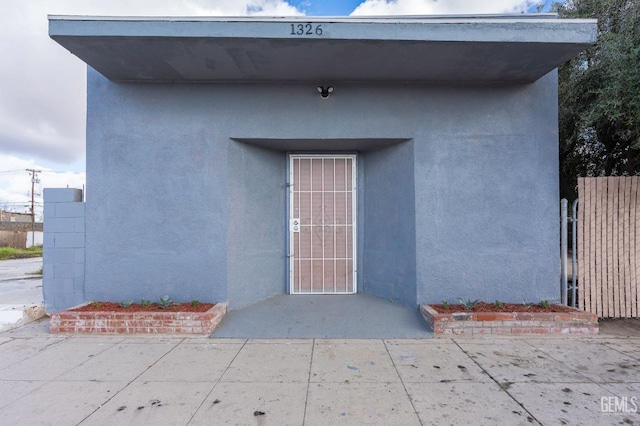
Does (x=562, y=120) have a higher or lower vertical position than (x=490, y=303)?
higher

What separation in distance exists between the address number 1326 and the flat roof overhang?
11 mm

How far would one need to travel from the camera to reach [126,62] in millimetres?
4641

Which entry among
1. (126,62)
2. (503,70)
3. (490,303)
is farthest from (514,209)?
(126,62)

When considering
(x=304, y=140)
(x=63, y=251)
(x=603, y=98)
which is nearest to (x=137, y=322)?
(x=63, y=251)

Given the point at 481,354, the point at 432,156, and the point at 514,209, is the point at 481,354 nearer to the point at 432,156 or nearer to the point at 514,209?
the point at 514,209

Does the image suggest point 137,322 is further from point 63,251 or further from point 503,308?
point 503,308

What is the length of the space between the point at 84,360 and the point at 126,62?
3.95 metres

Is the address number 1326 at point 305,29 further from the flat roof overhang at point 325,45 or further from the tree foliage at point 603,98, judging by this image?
the tree foliage at point 603,98

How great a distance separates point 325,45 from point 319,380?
157 inches

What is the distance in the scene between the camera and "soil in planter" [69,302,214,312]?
4.74m

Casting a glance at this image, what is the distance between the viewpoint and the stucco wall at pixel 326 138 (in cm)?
518

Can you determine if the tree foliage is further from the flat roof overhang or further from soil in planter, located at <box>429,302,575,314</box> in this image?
soil in planter, located at <box>429,302,575,314</box>

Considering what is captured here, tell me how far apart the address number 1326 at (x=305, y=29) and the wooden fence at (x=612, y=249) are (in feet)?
15.1

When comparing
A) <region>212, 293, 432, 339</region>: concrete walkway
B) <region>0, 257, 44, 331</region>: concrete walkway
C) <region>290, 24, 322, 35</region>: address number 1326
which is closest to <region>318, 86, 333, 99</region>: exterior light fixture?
<region>290, 24, 322, 35</region>: address number 1326
